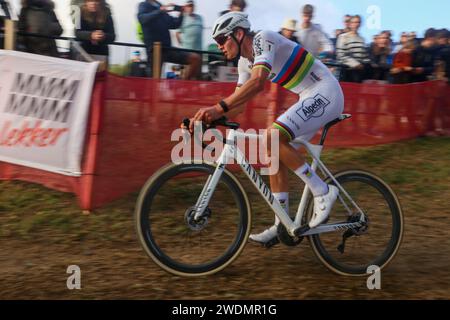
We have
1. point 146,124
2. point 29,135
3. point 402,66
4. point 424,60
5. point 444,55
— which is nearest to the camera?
point 29,135

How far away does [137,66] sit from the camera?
8.14 meters

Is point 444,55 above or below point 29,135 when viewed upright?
above

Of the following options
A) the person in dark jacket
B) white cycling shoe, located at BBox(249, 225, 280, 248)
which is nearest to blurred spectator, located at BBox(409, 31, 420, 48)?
the person in dark jacket

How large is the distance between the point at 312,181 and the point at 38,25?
15.0 feet

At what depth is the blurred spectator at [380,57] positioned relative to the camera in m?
10.5

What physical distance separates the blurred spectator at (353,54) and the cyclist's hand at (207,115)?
6511mm

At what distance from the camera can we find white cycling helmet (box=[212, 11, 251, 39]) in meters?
4.18

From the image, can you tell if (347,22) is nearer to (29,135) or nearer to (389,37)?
(389,37)

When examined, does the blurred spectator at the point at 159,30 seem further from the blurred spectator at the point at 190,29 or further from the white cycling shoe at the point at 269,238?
the white cycling shoe at the point at 269,238

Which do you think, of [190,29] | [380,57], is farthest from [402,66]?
[190,29]

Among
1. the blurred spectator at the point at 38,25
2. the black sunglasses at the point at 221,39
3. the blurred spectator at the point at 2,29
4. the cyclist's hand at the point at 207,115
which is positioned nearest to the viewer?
the cyclist's hand at the point at 207,115

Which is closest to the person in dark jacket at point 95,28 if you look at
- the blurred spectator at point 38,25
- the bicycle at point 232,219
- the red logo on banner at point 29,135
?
the blurred spectator at point 38,25

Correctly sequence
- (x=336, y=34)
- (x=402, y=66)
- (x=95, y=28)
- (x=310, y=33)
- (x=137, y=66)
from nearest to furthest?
(x=95, y=28) → (x=137, y=66) → (x=310, y=33) → (x=402, y=66) → (x=336, y=34)
